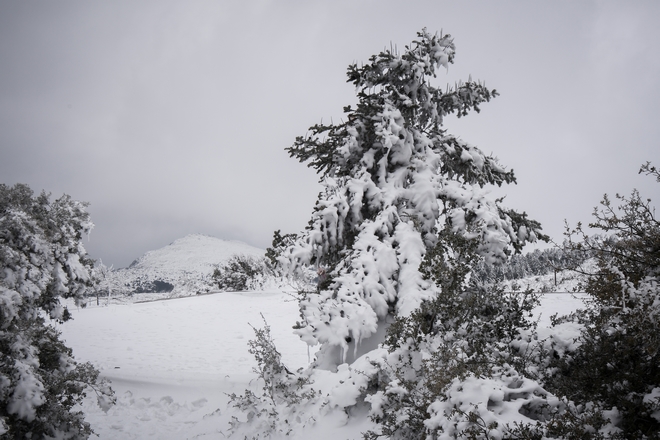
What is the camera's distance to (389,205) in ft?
20.4

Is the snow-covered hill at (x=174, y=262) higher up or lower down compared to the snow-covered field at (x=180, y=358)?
higher up

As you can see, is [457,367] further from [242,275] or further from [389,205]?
[242,275]

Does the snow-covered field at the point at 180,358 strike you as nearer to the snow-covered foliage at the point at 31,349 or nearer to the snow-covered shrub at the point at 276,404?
the snow-covered shrub at the point at 276,404

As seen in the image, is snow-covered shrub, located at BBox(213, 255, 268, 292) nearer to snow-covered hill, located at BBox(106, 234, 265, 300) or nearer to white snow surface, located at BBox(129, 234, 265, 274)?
snow-covered hill, located at BBox(106, 234, 265, 300)

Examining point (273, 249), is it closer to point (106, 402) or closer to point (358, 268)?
point (358, 268)

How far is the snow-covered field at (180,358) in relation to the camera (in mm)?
6859

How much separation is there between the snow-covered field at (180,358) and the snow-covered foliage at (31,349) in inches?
79.3

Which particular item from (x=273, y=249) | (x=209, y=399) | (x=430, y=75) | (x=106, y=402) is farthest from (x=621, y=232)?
(x=209, y=399)

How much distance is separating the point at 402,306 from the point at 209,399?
641 cm

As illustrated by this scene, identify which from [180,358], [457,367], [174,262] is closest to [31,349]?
[457,367]

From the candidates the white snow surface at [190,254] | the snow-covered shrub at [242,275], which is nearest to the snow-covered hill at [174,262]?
the white snow surface at [190,254]

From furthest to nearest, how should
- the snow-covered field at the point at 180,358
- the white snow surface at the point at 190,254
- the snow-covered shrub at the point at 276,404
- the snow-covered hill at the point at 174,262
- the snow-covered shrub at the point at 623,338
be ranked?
the white snow surface at the point at 190,254 → the snow-covered hill at the point at 174,262 → the snow-covered field at the point at 180,358 → the snow-covered shrub at the point at 276,404 → the snow-covered shrub at the point at 623,338

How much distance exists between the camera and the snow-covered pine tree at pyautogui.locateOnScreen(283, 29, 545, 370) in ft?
17.3

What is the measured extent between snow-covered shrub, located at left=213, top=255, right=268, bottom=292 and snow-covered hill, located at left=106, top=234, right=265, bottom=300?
34.7 meters
